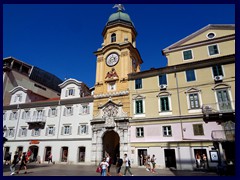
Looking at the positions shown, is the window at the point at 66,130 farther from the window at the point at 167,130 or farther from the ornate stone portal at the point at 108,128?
the window at the point at 167,130

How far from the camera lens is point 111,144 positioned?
1091 inches

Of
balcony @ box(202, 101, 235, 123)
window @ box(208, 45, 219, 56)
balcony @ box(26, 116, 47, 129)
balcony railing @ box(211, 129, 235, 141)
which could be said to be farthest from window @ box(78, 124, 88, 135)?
window @ box(208, 45, 219, 56)

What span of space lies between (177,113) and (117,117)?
8.13 m

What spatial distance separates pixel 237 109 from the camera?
7914 millimetres

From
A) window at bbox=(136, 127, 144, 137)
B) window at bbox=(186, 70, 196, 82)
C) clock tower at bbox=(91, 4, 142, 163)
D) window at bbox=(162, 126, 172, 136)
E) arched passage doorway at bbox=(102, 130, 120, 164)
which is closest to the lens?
window at bbox=(162, 126, 172, 136)

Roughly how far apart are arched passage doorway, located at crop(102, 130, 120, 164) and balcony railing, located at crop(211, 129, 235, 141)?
13.3 metres

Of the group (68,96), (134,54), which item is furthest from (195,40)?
(68,96)

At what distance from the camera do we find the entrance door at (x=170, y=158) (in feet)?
68.8

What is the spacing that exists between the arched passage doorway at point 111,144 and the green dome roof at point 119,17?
19.9 meters

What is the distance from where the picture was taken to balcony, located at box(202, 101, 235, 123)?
1916cm

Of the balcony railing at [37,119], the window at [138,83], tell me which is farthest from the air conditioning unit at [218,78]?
the balcony railing at [37,119]

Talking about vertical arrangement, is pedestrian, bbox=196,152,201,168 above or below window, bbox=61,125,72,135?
below

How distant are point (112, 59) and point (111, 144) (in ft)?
45.2

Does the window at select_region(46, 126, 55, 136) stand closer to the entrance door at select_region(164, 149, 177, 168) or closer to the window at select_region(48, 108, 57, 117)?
the window at select_region(48, 108, 57, 117)
